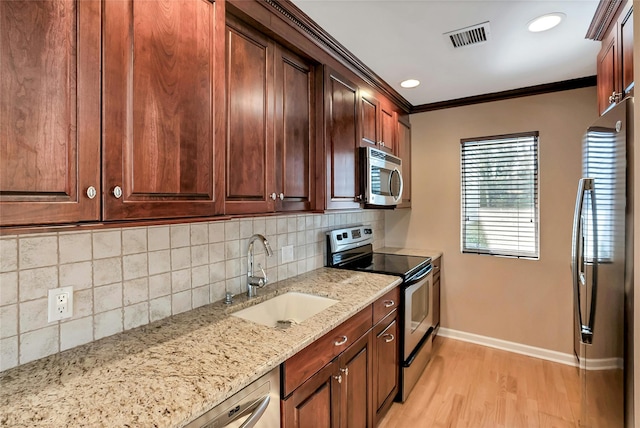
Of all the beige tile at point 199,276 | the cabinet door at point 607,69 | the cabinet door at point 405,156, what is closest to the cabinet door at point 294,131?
the beige tile at point 199,276

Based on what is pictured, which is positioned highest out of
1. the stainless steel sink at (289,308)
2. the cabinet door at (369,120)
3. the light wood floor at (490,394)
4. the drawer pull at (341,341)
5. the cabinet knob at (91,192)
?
the cabinet door at (369,120)

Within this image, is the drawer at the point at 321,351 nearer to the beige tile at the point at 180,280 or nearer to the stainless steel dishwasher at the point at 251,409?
the stainless steel dishwasher at the point at 251,409

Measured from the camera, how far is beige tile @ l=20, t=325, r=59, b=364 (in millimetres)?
1064

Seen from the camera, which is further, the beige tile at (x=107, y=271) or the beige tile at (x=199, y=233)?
the beige tile at (x=199, y=233)

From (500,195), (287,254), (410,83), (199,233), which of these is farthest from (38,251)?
(500,195)

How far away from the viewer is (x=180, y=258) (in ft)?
5.08

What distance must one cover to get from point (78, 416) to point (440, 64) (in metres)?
2.72

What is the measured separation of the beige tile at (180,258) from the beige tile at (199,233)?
0.06m

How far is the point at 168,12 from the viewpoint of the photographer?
3.61 feet

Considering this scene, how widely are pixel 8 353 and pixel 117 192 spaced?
25.6 inches

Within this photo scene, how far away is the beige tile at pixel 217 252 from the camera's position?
1.70m

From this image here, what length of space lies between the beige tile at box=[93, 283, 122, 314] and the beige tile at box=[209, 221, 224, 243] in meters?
0.49

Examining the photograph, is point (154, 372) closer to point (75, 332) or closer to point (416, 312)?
point (75, 332)

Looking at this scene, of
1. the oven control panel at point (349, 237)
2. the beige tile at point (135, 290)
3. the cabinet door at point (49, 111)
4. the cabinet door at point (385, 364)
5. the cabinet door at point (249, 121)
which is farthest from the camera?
the oven control panel at point (349, 237)
